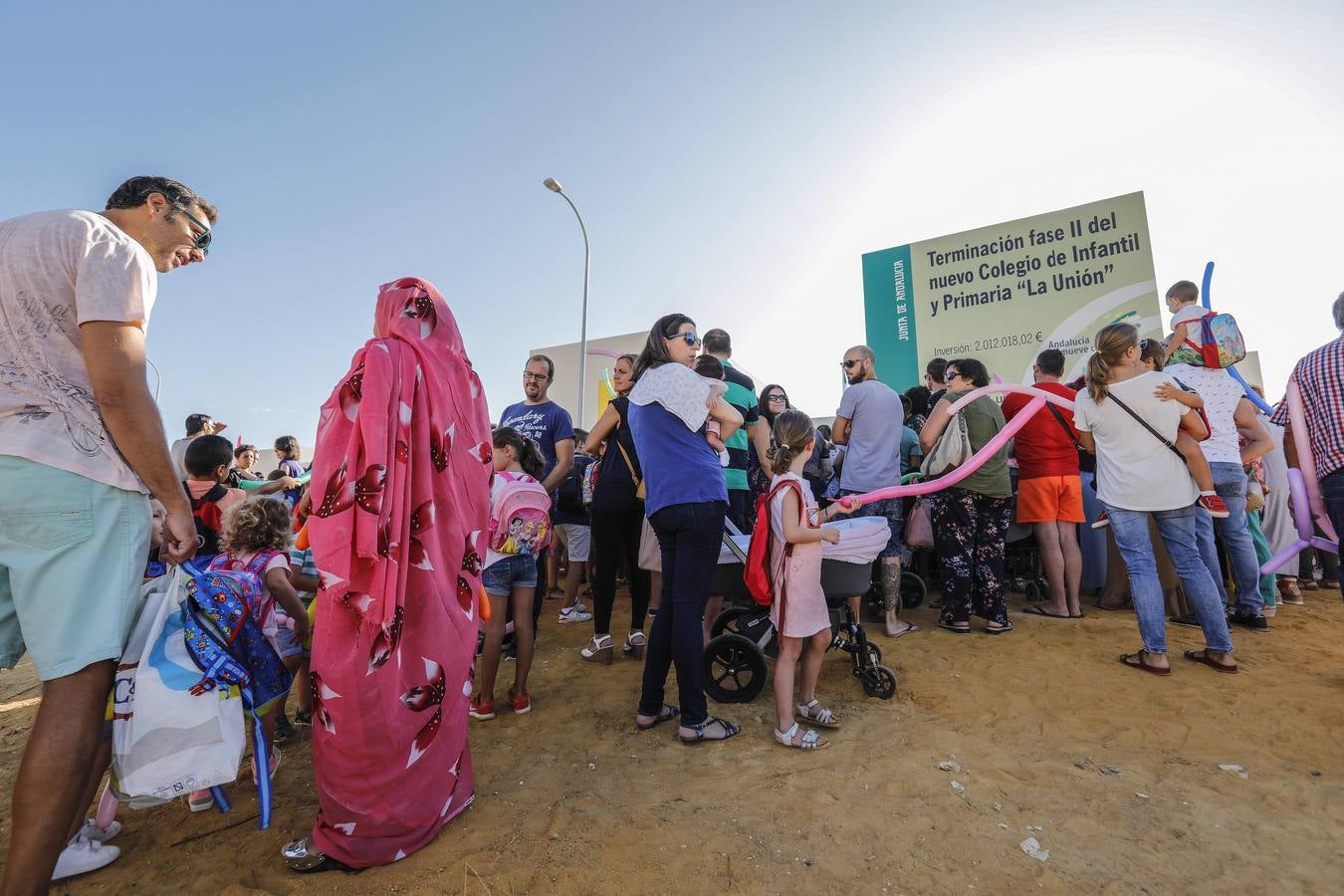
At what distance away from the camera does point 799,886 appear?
178cm

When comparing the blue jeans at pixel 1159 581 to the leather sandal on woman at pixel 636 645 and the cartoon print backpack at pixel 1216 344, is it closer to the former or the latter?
the cartoon print backpack at pixel 1216 344

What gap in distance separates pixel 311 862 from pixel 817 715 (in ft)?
6.88

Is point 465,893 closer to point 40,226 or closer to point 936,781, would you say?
point 936,781

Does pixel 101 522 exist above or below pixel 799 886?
above

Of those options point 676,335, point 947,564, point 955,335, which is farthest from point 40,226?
point 955,335

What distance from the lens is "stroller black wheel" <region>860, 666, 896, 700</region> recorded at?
3.24m

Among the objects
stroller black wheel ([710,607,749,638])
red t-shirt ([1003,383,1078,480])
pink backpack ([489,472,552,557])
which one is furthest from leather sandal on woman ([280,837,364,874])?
red t-shirt ([1003,383,1078,480])

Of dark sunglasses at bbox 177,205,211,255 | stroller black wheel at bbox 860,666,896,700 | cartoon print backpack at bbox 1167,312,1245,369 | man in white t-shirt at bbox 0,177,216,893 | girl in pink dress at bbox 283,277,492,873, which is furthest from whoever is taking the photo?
cartoon print backpack at bbox 1167,312,1245,369

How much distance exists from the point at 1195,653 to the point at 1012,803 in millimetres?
2291

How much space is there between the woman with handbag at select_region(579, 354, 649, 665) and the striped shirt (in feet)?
2.05

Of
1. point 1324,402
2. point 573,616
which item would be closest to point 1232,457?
point 1324,402

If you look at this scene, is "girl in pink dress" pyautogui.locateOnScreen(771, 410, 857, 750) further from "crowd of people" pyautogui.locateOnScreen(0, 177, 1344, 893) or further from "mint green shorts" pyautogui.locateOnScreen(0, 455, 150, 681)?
"mint green shorts" pyautogui.locateOnScreen(0, 455, 150, 681)

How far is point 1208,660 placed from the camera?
343 centimetres

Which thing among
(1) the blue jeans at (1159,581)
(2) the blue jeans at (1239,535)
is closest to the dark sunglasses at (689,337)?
(1) the blue jeans at (1159,581)
